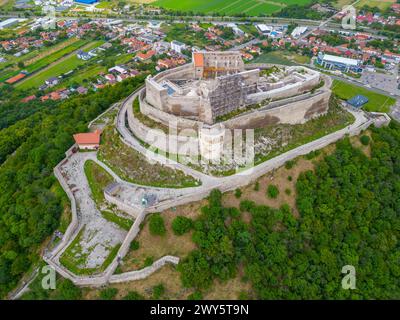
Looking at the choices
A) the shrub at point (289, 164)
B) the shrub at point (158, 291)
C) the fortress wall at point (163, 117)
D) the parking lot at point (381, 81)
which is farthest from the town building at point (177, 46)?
the shrub at point (158, 291)

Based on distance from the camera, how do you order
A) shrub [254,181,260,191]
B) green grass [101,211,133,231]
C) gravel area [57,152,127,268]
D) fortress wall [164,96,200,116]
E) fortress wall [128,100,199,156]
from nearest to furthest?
gravel area [57,152,127,268] < green grass [101,211,133,231] < shrub [254,181,260,191] < fortress wall [128,100,199,156] < fortress wall [164,96,200,116]

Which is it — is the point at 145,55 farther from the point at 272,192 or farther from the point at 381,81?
the point at 272,192

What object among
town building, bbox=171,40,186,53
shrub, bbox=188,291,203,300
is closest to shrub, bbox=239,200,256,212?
shrub, bbox=188,291,203,300

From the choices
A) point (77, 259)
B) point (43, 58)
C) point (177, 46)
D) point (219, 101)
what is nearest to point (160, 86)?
point (219, 101)

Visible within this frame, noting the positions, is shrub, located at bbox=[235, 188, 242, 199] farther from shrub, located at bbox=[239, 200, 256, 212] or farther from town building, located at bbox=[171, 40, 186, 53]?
town building, located at bbox=[171, 40, 186, 53]

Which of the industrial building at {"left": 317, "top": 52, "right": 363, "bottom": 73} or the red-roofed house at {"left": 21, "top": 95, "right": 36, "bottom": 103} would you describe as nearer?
the red-roofed house at {"left": 21, "top": 95, "right": 36, "bottom": 103}

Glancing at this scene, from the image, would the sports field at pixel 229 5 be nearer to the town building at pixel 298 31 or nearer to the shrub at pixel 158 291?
the town building at pixel 298 31
